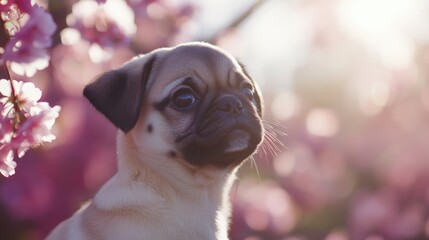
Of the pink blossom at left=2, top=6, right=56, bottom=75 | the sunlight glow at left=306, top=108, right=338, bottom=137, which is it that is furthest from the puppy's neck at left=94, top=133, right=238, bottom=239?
the sunlight glow at left=306, top=108, right=338, bottom=137

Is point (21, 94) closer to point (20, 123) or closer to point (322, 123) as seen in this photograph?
point (20, 123)

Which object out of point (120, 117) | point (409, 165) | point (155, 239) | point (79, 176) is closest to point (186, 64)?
point (120, 117)

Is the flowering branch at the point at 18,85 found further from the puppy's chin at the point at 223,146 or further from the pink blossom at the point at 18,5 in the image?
the puppy's chin at the point at 223,146

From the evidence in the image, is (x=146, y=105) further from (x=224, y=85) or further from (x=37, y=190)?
(x=37, y=190)

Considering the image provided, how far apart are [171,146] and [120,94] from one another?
465mm

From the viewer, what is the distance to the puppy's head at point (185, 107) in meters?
4.21

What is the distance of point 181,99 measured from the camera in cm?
434

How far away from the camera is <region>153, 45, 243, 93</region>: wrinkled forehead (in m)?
4.45

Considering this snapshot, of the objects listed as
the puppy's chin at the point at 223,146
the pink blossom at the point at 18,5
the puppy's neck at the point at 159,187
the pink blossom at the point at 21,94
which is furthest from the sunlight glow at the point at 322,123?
the pink blossom at the point at 18,5

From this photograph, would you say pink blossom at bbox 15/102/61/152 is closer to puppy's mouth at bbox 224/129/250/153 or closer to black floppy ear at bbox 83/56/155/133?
black floppy ear at bbox 83/56/155/133

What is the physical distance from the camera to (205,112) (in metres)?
4.25

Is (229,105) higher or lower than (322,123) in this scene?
higher

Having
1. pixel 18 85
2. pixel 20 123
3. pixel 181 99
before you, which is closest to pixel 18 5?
pixel 18 85

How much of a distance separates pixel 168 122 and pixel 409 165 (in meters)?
5.50
